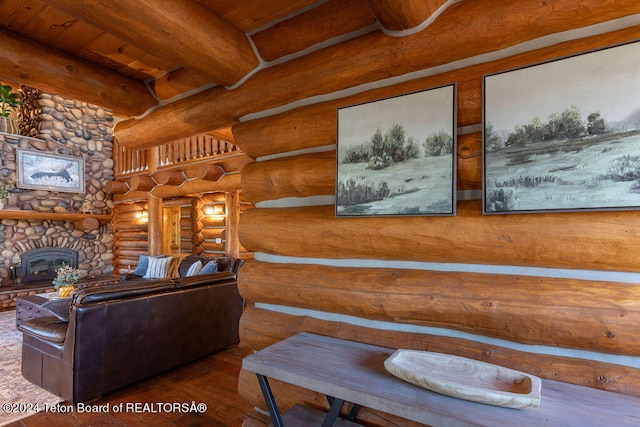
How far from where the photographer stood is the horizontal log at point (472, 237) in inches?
49.6

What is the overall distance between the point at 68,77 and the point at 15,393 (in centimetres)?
277

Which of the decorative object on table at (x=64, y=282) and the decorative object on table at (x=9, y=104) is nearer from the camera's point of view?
the decorative object on table at (x=64, y=282)

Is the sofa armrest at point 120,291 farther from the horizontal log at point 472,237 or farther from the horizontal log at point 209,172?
the horizontal log at point 209,172

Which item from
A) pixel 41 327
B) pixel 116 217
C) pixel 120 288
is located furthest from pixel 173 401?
pixel 116 217

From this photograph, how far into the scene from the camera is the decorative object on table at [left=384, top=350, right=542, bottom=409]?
111 cm

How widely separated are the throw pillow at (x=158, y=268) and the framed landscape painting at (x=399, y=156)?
213 inches

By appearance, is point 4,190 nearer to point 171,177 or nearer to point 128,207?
point 128,207

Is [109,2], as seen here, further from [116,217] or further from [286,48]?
[116,217]

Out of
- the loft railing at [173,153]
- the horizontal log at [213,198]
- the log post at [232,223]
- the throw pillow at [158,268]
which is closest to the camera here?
the throw pillow at [158,268]

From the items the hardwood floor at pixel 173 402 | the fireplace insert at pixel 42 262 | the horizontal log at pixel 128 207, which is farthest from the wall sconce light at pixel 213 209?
the hardwood floor at pixel 173 402

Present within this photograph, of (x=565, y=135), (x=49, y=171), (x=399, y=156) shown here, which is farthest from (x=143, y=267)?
(x=565, y=135)

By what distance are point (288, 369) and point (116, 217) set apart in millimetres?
8996

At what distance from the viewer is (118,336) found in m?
2.98

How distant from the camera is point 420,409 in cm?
113
